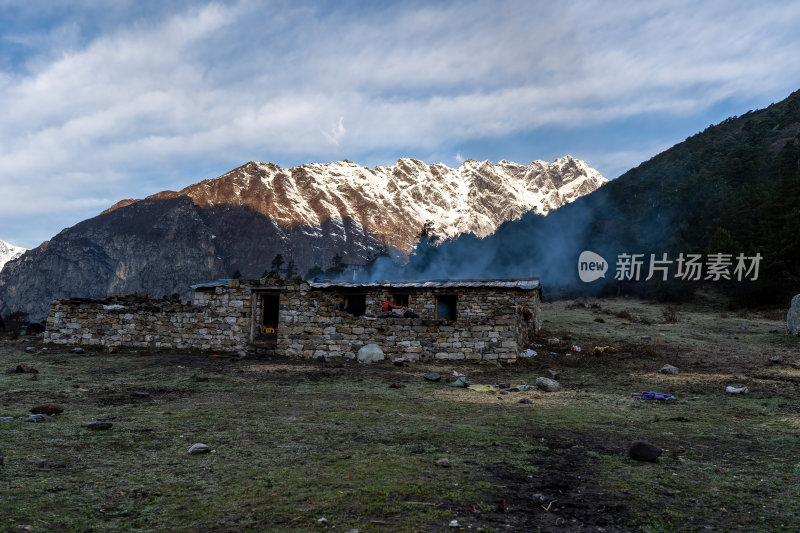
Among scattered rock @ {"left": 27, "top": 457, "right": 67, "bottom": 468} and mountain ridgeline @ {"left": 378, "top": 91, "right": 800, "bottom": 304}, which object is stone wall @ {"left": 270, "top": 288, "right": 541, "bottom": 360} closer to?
scattered rock @ {"left": 27, "top": 457, "right": 67, "bottom": 468}

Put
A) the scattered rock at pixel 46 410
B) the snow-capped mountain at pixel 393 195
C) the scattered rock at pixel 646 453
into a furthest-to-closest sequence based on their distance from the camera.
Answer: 1. the snow-capped mountain at pixel 393 195
2. the scattered rock at pixel 46 410
3. the scattered rock at pixel 646 453

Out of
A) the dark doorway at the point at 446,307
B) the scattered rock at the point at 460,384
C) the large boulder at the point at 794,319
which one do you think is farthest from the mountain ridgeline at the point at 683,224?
the scattered rock at the point at 460,384

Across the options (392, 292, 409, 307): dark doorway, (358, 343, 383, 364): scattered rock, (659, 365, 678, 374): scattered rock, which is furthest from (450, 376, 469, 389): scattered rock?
(392, 292, 409, 307): dark doorway

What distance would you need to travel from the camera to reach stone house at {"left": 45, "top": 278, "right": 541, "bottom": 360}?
1270 centimetres

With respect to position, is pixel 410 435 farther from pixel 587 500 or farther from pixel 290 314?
pixel 290 314

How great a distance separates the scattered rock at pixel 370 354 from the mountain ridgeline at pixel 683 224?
27.0 meters

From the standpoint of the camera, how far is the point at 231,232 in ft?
358

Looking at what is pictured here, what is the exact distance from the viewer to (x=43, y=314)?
282ft

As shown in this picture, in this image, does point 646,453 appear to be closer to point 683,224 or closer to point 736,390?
point 736,390

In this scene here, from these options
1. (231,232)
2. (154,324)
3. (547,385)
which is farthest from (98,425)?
(231,232)

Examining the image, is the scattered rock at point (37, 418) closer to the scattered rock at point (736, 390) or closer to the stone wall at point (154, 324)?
the stone wall at point (154, 324)

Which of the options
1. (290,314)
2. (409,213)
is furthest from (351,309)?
(409,213)

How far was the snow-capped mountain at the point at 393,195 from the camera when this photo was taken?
12219 centimetres

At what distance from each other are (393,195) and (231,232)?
6512 centimetres
